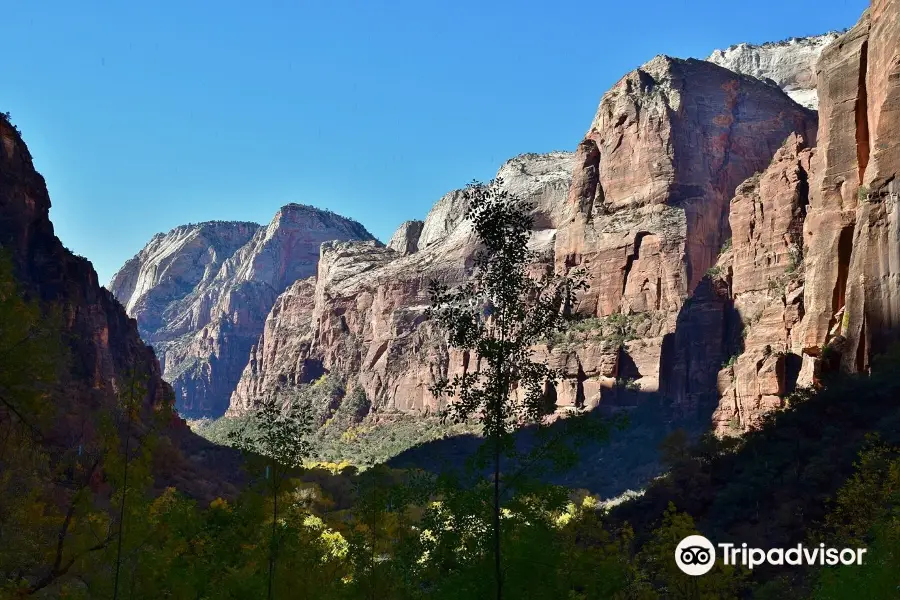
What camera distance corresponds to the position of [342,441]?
422 ft

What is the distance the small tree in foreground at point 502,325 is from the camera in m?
18.0

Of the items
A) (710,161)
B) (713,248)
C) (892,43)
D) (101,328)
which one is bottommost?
(101,328)

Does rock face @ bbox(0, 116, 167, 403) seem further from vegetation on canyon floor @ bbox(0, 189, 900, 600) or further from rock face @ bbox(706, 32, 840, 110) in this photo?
rock face @ bbox(706, 32, 840, 110)

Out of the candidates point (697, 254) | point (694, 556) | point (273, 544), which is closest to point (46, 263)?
point (273, 544)

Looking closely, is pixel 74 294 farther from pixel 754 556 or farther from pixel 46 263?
pixel 754 556

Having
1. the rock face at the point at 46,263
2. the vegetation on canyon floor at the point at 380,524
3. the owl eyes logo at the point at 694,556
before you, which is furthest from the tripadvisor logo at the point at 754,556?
the rock face at the point at 46,263

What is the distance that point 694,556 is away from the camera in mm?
22359

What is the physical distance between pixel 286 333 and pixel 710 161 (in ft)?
323

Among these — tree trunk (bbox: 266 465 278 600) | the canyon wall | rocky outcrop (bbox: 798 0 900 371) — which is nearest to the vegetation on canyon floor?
tree trunk (bbox: 266 465 278 600)

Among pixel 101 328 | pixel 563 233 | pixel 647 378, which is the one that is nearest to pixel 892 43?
pixel 647 378

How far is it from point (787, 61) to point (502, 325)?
617 ft

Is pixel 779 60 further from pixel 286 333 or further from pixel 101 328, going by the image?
pixel 101 328

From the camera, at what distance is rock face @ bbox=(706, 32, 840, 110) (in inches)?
6895

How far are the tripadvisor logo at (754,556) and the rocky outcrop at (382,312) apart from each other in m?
88.7
